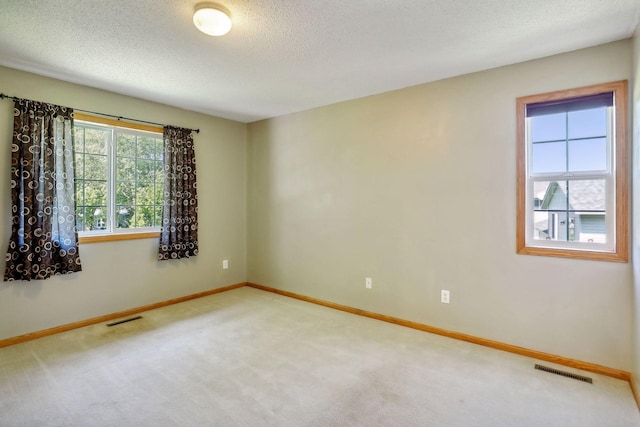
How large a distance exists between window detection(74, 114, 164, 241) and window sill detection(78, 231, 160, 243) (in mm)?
16

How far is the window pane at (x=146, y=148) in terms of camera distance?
12.5 ft

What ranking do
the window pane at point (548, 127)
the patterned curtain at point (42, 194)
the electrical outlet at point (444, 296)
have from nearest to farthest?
the window pane at point (548, 127) < the patterned curtain at point (42, 194) < the electrical outlet at point (444, 296)

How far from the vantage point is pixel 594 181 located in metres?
2.51

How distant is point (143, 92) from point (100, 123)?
21.4 inches

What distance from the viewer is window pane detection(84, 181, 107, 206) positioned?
11.1 feet

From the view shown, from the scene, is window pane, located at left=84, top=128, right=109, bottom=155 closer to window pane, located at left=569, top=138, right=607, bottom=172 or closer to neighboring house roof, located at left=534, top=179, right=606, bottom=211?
neighboring house roof, located at left=534, top=179, right=606, bottom=211

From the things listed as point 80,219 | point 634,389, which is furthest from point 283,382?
point 80,219

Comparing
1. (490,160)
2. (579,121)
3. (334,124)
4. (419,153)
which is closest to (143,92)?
(334,124)

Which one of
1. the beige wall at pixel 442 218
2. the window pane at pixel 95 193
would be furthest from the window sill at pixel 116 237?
the beige wall at pixel 442 218

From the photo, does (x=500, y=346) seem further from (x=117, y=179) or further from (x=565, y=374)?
(x=117, y=179)

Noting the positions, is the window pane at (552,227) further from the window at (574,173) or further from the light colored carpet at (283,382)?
the light colored carpet at (283,382)

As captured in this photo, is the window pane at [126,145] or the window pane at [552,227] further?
the window pane at [126,145]

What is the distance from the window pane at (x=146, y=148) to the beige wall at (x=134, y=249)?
0.83 feet

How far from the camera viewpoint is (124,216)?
3.68m
